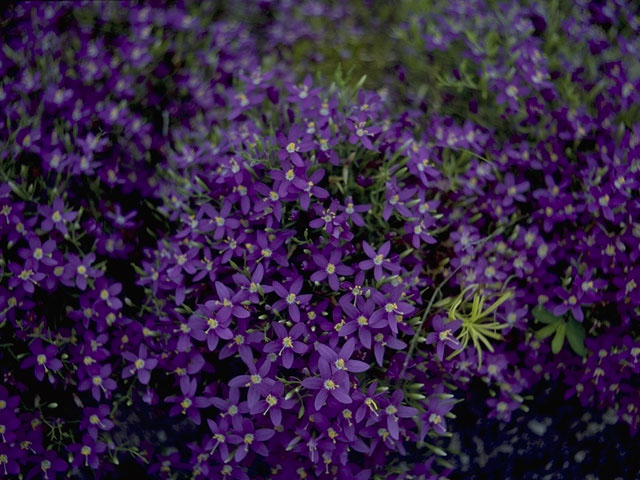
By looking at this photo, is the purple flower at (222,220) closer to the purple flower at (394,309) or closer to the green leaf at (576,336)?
the purple flower at (394,309)

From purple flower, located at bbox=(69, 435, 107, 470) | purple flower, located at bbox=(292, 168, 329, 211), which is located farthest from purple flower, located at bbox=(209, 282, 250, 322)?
purple flower, located at bbox=(69, 435, 107, 470)

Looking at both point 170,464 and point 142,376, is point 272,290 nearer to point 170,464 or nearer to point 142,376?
point 142,376

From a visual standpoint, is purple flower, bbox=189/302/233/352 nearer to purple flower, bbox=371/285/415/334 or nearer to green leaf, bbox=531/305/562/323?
purple flower, bbox=371/285/415/334

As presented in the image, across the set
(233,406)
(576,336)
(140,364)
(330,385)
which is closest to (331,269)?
(330,385)

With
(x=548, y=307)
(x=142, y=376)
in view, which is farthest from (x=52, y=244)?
(x=548, y=307)

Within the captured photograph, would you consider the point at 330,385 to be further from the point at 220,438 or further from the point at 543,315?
the point at 543,315

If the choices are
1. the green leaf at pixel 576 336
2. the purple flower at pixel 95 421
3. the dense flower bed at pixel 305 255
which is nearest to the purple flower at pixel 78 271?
the dense flower bed at pixel 305 255
